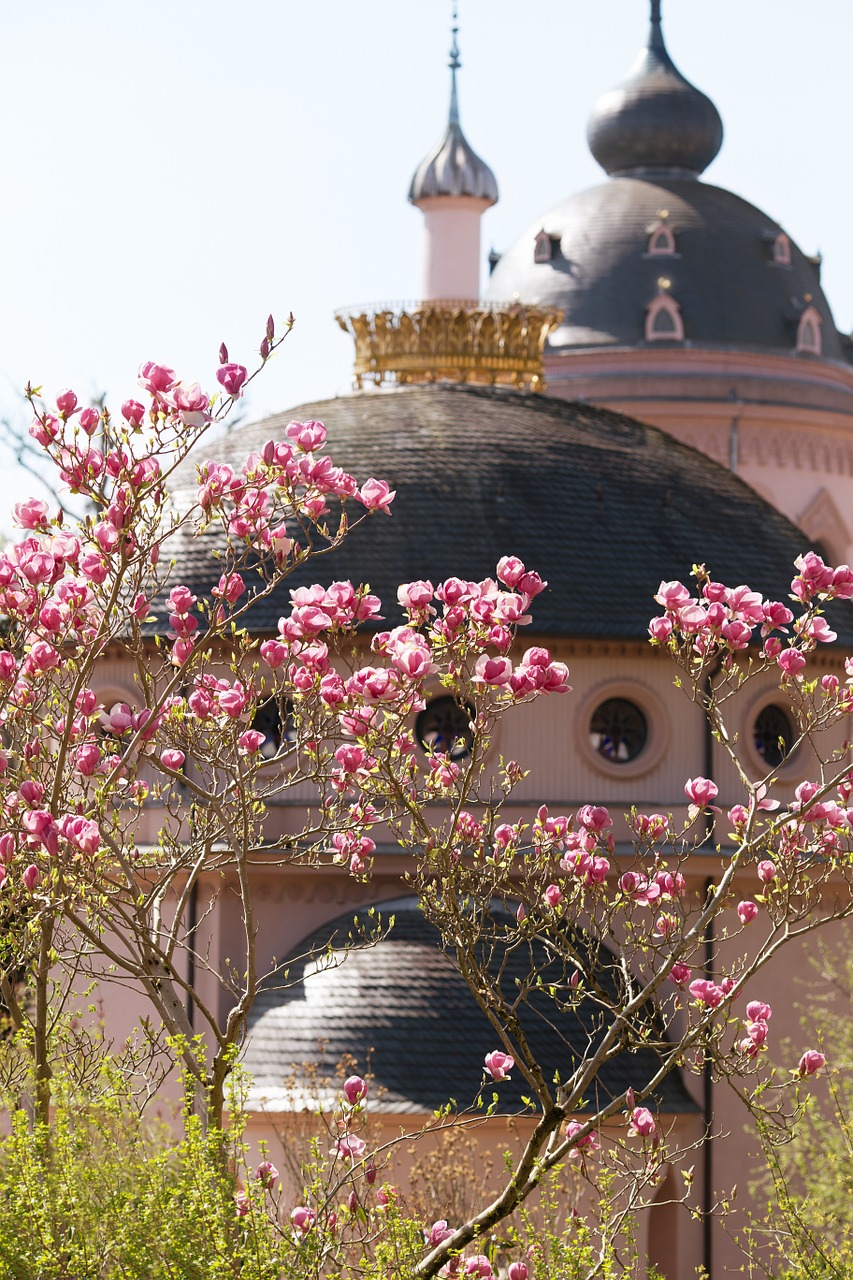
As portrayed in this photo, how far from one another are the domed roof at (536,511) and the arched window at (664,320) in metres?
24.8

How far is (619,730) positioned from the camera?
2817cm

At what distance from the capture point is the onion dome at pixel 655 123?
201 feet

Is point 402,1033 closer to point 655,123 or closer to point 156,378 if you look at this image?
point 156,378

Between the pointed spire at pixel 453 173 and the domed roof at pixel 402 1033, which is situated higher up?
the pointed spire at pixel 453 173

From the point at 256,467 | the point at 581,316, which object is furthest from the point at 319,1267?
the point at 581,316

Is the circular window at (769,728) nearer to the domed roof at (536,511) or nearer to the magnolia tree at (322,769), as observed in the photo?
the domed roof at (536,511)

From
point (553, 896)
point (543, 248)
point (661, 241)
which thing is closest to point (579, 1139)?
point (553, 896)

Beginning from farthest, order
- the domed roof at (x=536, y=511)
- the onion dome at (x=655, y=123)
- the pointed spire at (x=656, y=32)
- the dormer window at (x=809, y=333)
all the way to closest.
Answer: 1. the pointed spire at (x=656, y=32)
2. the onion dome at (x=655, y=123)
3. the dormer window at (x=809, y=333)
4. the domed roof at (x=536, y=511)

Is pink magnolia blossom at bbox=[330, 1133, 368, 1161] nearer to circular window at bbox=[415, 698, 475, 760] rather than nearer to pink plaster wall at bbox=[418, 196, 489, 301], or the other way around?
circular window at bbox=[415, 698, 475, 760]

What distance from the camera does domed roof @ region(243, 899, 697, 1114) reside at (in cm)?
2406

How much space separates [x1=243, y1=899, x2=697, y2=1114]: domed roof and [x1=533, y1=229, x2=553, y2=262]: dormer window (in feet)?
Result: 116

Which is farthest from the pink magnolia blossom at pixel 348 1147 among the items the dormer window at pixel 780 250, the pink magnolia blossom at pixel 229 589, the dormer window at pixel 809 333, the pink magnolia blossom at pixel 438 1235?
the dormer window at pixel 780 250

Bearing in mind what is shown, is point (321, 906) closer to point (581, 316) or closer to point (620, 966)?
point (620, 966)

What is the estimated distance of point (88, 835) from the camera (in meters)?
11.6
